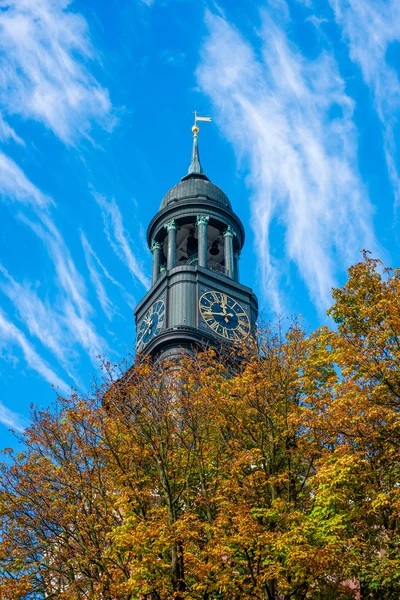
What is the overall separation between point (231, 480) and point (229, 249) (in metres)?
27.9

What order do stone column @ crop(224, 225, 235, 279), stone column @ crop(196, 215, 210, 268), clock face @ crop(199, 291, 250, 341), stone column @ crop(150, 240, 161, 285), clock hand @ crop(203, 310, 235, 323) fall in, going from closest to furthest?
clock face @ crop(199, 291, 250, 341) → clock hand @ crop(203, 310, 235, 323) → stone column @ crop(196, 215, 210, 268) → stone column @ crop(224, 225, 235, 279) → stone column @ crop(150, 240, 161, 285)

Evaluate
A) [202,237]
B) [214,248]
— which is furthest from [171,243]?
[214,248]

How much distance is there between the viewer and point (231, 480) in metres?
18.9

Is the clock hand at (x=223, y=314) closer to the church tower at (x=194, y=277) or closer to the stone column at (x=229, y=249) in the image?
the church tower at (x=194, y=277)

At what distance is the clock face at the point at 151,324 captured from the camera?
134ft

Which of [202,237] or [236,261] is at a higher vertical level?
[236,261]

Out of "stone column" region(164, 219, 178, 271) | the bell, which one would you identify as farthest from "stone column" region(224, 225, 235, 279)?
"stone column" region(164, 219, 178, 271)

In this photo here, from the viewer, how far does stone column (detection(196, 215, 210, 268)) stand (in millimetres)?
43547

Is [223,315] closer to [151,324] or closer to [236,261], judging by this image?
[151,324]

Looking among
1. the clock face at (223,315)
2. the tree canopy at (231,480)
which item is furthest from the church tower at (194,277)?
the tree canopy at (231,480)

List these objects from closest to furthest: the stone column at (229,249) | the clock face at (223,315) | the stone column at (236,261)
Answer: the clock face at (223,315) < the stone column at (229,249) < the stone column at (236,261)

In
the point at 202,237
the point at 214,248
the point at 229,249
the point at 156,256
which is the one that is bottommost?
the point at 229,249

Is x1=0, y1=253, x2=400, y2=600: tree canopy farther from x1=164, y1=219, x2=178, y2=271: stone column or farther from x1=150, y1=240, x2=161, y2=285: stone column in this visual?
x1=150, y1=240, x2=161, y2=285: stone column

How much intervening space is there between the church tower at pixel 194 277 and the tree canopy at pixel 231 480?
14057mm
